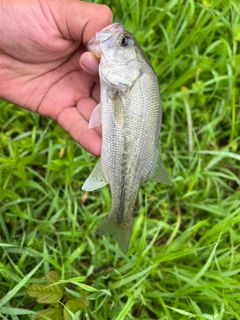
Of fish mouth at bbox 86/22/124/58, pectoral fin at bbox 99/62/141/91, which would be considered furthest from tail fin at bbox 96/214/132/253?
fish mouth at bbox 86/22/124/58

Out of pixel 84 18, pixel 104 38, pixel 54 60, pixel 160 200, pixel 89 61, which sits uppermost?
pixel 84 18

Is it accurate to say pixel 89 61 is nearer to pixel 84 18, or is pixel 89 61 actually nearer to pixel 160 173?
pixel 84 18

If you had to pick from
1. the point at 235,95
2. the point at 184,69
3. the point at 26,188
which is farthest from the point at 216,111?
the point at 26,188

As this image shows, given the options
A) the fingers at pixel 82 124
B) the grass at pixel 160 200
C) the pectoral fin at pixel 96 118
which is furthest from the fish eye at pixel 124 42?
the grass at pixel 160 200

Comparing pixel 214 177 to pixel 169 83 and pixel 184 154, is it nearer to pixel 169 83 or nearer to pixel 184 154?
pixel 184 154

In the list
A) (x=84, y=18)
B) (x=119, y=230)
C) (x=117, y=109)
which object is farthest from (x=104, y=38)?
(x=119, y=230)
